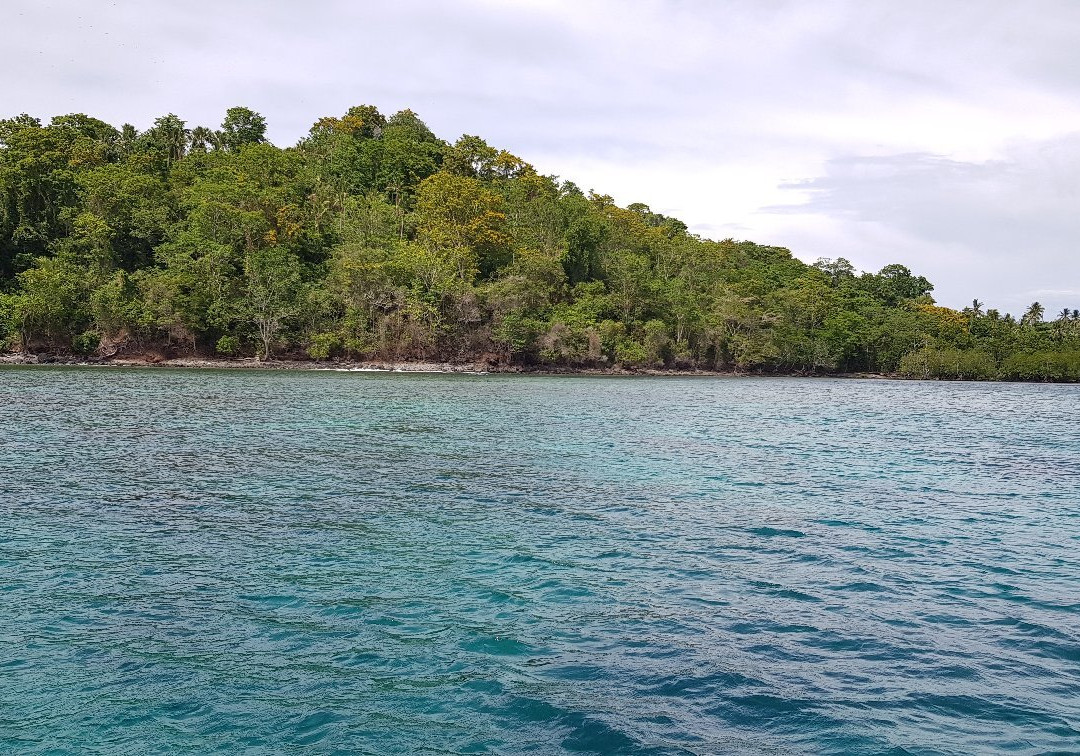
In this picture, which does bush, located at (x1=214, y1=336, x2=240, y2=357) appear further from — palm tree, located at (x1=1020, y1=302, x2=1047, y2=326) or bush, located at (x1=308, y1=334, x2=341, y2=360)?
palm tree, located at (x1=1020, y1=302, x2=1047, y2=326)

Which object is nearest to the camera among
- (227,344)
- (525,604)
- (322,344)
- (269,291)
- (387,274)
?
(525,604)

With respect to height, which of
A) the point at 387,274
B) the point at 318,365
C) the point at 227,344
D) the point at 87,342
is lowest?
the point at 318,365

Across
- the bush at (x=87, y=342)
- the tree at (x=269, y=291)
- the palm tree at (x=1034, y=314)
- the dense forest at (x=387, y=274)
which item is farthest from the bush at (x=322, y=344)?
the palm tree at (x=1034, y=314)

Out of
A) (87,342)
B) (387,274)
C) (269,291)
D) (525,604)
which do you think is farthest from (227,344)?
(525,604)

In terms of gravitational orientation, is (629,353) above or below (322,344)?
above

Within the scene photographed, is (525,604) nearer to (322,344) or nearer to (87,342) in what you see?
(322,344)

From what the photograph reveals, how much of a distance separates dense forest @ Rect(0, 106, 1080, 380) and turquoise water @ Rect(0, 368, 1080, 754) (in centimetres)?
6195

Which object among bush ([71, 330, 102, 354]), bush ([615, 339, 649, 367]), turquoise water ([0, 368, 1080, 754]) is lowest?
turquoise water ([0, 368, 1080, 754])

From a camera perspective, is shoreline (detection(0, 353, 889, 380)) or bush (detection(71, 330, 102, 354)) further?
bush (detection(71, 330, 102, 354))

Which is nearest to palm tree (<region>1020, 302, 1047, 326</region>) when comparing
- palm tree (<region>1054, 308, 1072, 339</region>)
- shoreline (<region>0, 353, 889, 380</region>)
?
palm tree (<region>1054, 308, 1072, 339</region>)

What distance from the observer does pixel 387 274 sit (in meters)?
84.4

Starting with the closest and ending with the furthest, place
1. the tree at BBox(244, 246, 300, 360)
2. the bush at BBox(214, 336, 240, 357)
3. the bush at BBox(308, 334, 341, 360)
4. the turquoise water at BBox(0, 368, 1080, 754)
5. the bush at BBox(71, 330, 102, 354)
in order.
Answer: the turquoise water at BBox(0, 368, 1080, 754) → the bush at BBox(71, 330, 102, 354) → the bush at BBox(214, 336, 240, 357) → the tree at BBox(244, 246, 300, 360) → the bush at BBox(308, 334, 341, 360)

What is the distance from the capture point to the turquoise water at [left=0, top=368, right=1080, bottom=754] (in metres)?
6.62

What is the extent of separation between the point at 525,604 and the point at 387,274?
7811 cm
